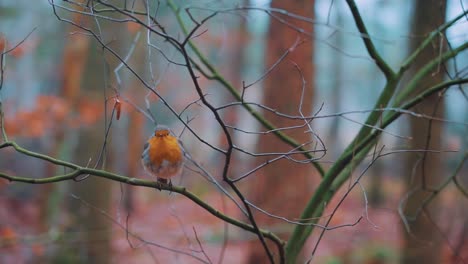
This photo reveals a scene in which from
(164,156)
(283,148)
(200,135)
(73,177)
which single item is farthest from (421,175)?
(73,177)

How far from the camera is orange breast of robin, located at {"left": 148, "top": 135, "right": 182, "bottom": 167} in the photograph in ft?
7.46

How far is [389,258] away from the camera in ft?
27.8

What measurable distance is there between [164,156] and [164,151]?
0.02m

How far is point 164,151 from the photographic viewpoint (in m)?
2.27

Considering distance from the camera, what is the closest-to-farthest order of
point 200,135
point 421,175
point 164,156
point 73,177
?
point 73,177
point 164,156
point 421,175
point 200,135

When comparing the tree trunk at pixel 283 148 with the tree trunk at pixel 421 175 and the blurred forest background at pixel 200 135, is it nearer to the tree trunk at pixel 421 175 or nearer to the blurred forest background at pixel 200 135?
the blurred forest background at pixel 200 135

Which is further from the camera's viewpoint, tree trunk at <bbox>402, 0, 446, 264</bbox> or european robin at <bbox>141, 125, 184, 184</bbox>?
tree trunk at <bbox>402, 0, 446, 264</bbox>

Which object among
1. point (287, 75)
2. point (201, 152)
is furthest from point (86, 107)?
point (201, 152)

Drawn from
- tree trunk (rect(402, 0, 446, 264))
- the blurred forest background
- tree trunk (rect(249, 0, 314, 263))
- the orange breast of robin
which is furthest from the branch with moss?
tree trunk (rect(402, 0, 446, 264))

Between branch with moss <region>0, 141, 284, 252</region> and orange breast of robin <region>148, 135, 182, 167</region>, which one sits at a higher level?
orange breast of robin <region>148, 135, 182, 167</region>

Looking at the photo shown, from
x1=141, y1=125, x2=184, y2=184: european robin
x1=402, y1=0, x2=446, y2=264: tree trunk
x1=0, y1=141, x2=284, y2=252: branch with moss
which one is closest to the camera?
x1=0, y1=141, x2=284, y2=252: branch with moss

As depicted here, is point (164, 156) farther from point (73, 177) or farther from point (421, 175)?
point (421, 175)

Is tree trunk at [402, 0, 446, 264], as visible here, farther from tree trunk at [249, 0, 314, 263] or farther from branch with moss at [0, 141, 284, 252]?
branch with moss at [0, 141, 284, 252]

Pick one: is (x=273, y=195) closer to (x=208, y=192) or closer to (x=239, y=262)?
(x=239, y=262)
